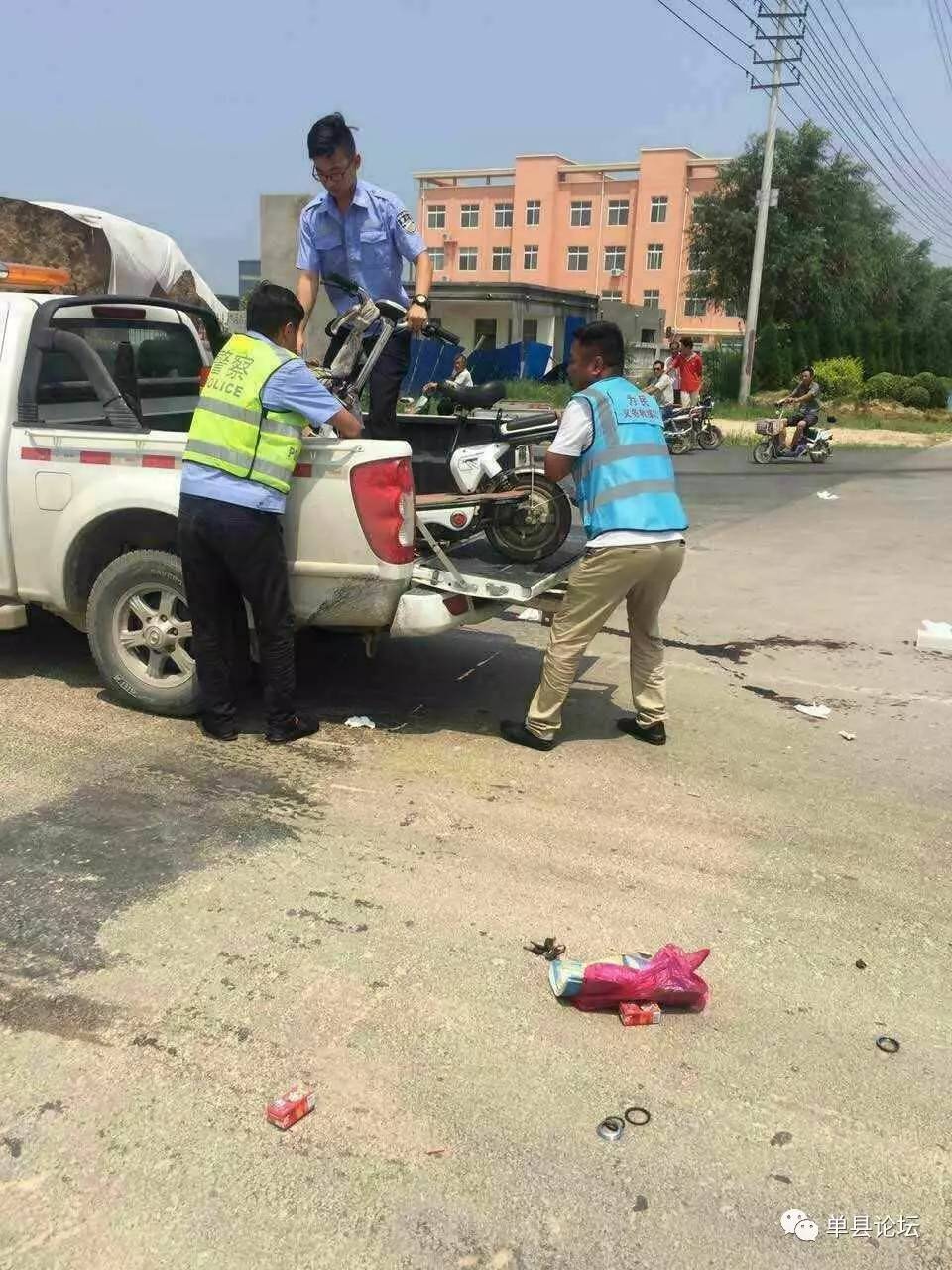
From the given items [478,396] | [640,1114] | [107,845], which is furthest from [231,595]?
[640,1114]

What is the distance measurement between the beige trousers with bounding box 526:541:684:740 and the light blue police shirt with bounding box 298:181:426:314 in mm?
2061

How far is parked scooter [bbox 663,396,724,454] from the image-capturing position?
20.8 m

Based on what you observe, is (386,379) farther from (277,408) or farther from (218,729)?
(218,729)

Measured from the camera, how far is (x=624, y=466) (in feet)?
15.8

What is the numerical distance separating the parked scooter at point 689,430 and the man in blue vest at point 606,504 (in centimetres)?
1560

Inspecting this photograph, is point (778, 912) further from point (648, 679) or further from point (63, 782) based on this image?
point (63, 782)

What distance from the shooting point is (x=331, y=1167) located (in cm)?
245

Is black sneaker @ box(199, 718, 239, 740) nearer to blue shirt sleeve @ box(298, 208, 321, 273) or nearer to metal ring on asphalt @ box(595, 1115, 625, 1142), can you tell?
blue shirt sleeve @ box(298, 208, 321, 273)

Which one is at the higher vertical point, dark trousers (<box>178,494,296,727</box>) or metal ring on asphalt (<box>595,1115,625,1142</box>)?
dark trousers (<box>178,494,296,727</box>)

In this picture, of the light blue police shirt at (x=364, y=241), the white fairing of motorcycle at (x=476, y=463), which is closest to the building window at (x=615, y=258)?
the light blue police shirt at (x=364, y=241)

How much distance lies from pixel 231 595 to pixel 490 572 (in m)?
1.23

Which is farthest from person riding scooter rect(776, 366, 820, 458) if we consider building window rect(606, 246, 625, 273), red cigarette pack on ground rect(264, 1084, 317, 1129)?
building window rect(606, 246, 625, 273)

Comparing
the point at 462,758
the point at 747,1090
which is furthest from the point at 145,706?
the point at 747,1090

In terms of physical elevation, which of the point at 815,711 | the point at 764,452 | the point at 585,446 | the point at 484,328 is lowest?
the point at 815,711
